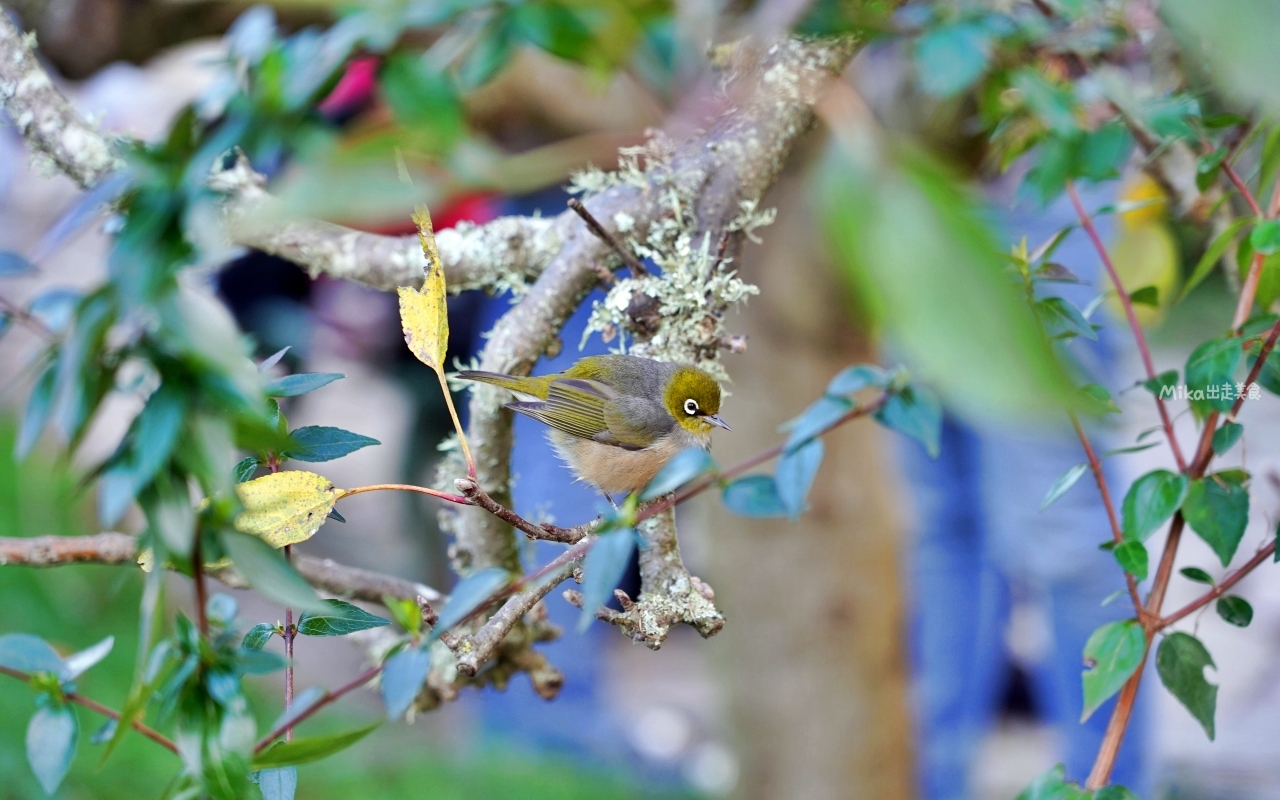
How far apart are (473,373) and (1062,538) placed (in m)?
2.73

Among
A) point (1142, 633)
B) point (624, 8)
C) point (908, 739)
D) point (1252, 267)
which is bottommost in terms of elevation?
point (908, 739)

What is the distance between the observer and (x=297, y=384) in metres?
0.93

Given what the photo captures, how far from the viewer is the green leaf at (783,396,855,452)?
67 centimetres

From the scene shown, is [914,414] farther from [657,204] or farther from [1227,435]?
[657,204]

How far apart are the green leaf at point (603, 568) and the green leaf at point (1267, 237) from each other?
0.77 meters

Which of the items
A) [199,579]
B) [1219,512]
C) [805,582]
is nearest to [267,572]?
[199,579]

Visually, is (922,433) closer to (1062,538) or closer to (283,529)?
(283,529)

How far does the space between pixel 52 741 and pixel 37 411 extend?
0.34m

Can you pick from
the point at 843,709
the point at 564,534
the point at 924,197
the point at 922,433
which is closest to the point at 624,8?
the point at 924,197

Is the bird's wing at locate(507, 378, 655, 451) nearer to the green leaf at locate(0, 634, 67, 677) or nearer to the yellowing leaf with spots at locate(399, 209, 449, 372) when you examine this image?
the yellowing leaf with spots at locate(399, 209, 449, 372)

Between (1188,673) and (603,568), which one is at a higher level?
(603,568)

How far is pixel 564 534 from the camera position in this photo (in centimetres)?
102

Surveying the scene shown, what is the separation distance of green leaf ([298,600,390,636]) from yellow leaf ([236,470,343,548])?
0.07 metres

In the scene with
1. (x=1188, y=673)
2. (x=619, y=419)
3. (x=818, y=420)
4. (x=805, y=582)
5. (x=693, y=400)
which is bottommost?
(x=805, y=582)
